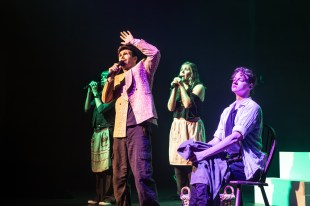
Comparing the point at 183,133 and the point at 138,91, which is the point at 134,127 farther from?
the point at 183,133

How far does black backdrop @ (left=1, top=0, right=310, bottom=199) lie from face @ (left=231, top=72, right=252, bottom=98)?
2900mm

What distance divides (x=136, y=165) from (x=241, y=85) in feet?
2.78

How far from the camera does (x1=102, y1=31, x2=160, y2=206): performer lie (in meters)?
2.83

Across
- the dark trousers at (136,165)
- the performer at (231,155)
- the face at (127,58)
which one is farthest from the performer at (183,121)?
the performer at (231,155)

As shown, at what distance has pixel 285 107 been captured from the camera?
A: 556 centimetres

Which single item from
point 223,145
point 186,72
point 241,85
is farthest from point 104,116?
point 223,145

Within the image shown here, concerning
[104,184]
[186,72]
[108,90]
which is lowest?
[104,184]

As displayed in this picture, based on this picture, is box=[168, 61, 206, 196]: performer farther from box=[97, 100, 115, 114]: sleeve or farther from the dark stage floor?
box=[97, 100, 115, 114]: sleeve

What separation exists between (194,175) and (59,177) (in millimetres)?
3525

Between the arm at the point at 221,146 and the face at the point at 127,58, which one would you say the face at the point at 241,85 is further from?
the face at the point at 127,58

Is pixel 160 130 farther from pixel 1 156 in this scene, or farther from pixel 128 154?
pixel 128 154

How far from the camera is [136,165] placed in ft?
9.28

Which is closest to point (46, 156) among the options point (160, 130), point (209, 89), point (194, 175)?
point (160, 130)

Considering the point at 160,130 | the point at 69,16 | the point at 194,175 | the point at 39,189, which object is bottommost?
the point at 39,189
